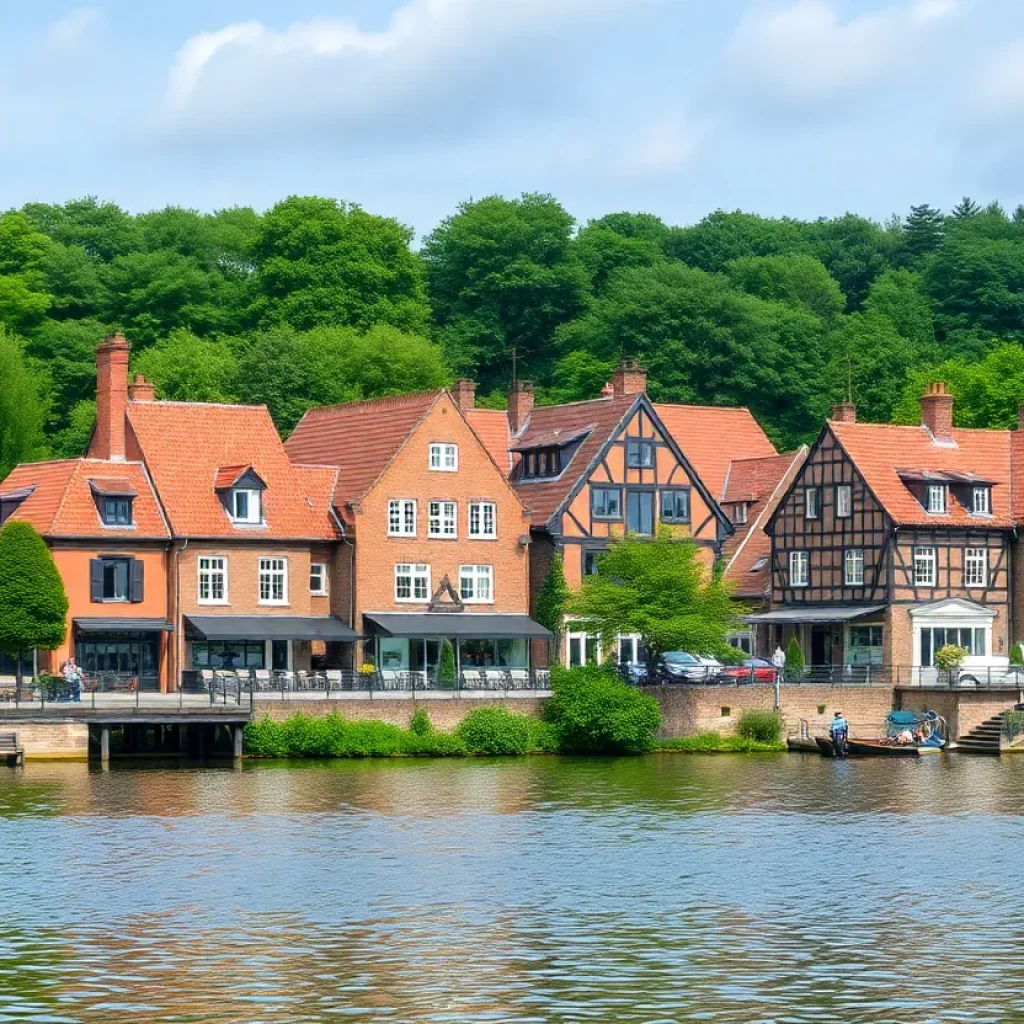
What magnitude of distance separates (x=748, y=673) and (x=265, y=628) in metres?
15.6

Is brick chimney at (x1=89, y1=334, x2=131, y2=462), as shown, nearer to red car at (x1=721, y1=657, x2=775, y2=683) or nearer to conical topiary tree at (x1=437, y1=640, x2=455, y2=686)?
conical topiary tree at (x1=437, y1=640, x2=455, y2=686)

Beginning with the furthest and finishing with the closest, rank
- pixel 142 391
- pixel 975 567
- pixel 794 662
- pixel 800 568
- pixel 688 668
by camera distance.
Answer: pixel 800 568
pixel 975 567
pixel 142 391
pixel 794 662
pixel 688 668

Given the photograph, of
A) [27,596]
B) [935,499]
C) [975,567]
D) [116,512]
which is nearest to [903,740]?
[975,567]

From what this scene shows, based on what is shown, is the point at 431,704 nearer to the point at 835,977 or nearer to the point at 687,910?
the point at 687,910

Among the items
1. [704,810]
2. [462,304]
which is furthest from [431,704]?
[462,304]

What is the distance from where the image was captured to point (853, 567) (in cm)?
8412

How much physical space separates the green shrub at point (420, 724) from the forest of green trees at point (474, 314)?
116 ft

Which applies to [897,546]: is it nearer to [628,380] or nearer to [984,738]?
[984,738]

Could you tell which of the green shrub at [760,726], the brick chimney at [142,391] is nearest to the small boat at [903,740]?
the green shrub at [760,726]

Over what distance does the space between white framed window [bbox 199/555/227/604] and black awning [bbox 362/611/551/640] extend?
4.90 metres

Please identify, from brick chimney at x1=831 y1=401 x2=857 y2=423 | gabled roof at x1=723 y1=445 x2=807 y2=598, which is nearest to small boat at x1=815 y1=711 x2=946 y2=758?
gabled roof at x1=723 y1=445 x2=807 y2=598

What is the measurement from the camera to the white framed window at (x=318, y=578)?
78.4 metres

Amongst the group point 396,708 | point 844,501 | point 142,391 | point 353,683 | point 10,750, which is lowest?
point 10,750

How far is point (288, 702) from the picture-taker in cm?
6862
